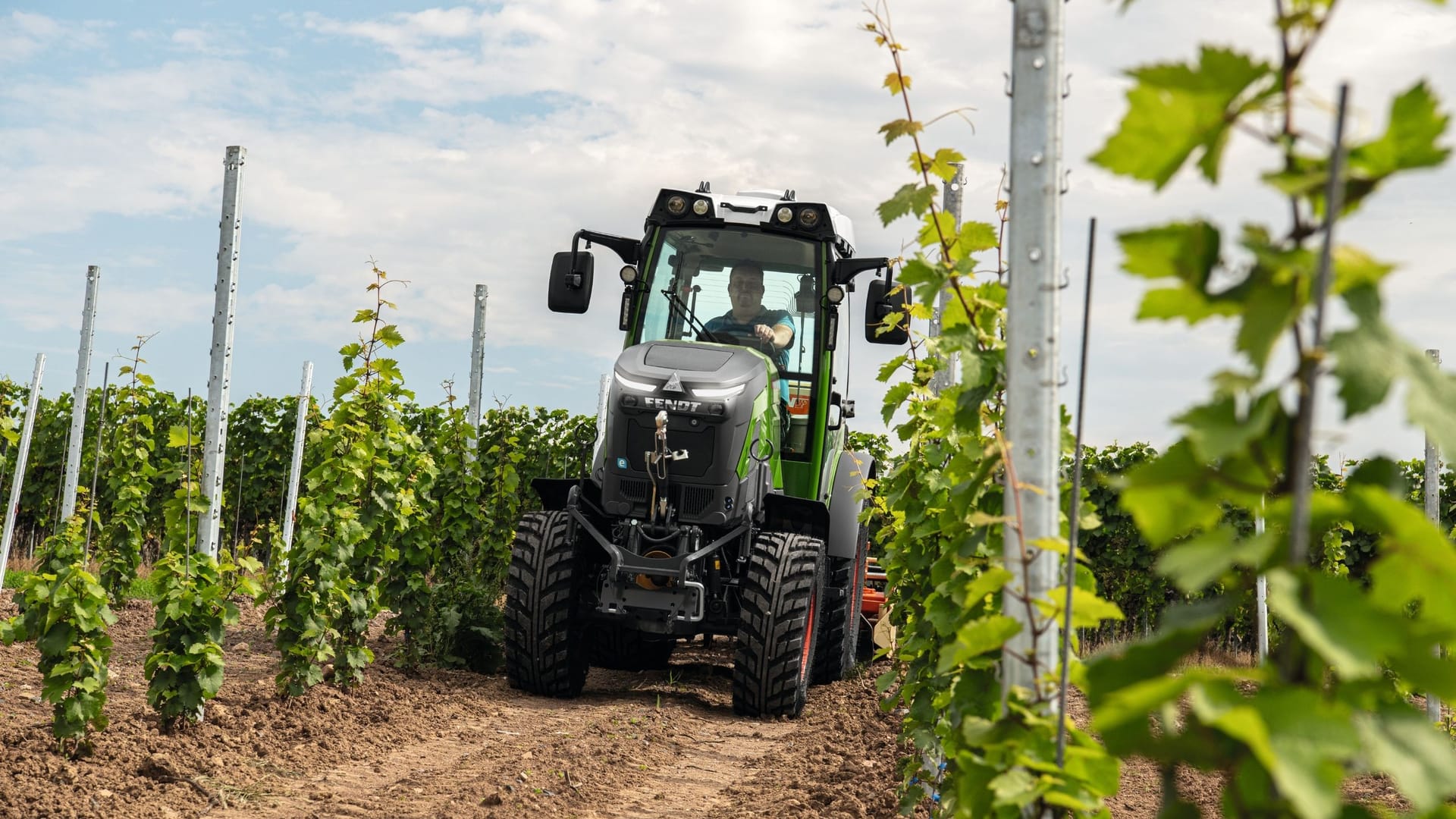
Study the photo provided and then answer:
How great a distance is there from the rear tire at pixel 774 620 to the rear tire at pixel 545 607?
3.15 ft

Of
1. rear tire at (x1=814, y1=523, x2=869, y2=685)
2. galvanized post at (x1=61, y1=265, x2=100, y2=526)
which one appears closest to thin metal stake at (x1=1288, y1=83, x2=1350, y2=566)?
rear tire at (x1=814, y1=523, x2=869, y2=685)

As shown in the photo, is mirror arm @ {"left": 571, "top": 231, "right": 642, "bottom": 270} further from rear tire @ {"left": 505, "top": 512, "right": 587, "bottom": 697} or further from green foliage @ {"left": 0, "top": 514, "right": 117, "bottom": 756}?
green foliage @ {"left": 0, "top": 514, "right": 117, "bottom": 756}

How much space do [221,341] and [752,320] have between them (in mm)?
3057

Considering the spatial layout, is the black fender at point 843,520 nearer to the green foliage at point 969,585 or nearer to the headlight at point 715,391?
the headlight at point 715,391

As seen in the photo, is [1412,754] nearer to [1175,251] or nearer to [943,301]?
[1175,251]

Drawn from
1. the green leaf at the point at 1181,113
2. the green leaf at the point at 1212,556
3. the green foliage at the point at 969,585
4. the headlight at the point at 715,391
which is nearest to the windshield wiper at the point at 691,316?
the headlight at the point at 715,391

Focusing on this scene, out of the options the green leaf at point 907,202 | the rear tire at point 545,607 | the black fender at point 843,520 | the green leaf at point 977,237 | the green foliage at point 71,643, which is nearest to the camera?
the green leaf at point 907,202

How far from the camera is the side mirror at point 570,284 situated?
679cm

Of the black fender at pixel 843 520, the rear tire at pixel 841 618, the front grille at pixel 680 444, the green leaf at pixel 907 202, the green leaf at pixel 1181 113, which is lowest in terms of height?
the rear tire at pixel 841 618

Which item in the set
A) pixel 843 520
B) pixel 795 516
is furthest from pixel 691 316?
pixel 843 520

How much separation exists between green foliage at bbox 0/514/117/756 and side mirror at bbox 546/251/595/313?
287 cm

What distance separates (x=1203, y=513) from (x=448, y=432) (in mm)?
8761

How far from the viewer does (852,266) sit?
6.96 meters

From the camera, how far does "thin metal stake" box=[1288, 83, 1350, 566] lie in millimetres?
1087
